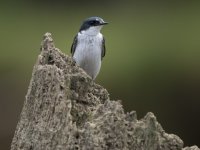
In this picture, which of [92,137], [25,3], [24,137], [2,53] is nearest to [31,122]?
[24,137]

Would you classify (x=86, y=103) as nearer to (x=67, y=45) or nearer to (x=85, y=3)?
(x=67, y=45)

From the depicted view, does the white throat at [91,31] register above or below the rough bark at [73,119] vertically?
above

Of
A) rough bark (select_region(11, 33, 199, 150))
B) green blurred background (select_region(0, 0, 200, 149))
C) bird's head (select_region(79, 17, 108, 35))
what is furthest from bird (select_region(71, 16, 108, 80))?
rough bark (select_region(11, 33, 199, 150))

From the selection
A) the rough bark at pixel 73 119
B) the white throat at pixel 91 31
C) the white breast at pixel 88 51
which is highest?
the white throat at pixel 91 31

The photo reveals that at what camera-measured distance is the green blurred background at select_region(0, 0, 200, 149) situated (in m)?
11.3

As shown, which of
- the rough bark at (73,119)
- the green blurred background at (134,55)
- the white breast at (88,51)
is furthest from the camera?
the green blurred background at (134,55)

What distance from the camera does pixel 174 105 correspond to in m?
11.5

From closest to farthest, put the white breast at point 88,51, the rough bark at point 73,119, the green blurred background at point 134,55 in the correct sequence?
the rough bark at point 73,119 → the white breast at point 88,51 → the green blurred background at point 134,55

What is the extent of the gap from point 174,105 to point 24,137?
7.07 metres

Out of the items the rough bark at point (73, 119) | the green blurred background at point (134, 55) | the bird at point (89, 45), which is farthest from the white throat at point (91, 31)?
the rough bark at point (73, 119)

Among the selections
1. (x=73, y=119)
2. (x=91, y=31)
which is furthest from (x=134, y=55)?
(x=73, y=119)

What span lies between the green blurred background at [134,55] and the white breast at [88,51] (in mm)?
2751

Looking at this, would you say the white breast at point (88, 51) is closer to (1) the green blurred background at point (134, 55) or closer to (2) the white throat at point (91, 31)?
(2) the white throat at point (91, 31)

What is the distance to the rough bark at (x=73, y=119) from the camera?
165 inches
